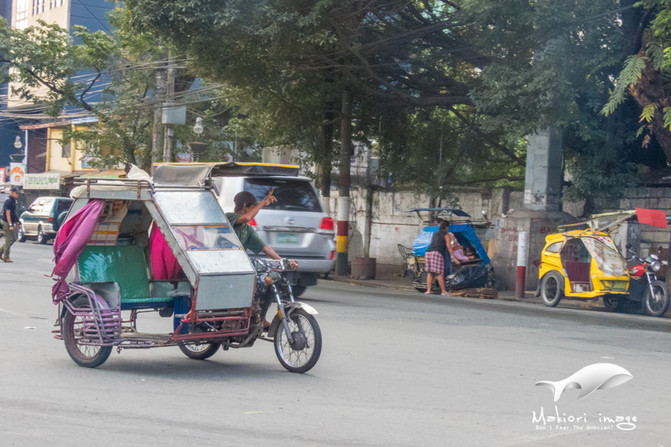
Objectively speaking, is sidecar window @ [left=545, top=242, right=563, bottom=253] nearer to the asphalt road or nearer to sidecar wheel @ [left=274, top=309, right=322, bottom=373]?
the asphalt road

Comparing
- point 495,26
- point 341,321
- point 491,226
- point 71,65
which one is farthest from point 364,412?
point 71,65

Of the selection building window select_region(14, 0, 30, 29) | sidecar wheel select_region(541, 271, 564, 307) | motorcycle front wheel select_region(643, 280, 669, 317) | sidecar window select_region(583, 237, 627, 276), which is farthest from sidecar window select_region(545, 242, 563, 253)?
building window select_region(14, 0, 30, 29)

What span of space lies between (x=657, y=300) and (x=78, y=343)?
37.1 feet

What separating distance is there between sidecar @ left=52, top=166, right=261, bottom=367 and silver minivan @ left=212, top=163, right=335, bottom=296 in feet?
19.8

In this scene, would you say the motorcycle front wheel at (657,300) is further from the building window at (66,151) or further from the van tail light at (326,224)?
the building window at (66,151)

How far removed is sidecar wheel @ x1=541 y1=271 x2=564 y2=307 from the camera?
56.7 ft

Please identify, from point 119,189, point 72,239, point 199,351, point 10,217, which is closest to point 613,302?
point 199,351

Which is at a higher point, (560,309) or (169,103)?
(169,103)

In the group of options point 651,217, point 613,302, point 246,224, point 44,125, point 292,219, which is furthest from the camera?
point 44,125

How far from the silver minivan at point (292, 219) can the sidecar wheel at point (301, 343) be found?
21.7 ft

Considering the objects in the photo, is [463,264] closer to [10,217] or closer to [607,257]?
[607,257]

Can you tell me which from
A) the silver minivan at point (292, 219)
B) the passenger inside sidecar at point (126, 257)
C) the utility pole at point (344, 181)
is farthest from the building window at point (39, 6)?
the passenger inside sidecar at point (126, 257)

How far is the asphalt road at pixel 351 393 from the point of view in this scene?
6023mm

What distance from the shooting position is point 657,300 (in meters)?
16.1
